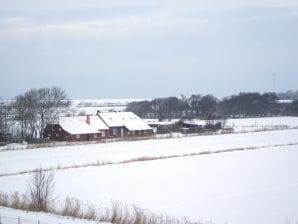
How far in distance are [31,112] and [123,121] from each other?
16.1 meters

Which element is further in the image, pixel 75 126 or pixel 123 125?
pixel 123 125

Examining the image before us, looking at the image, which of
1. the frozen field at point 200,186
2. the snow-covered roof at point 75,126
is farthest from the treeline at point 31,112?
the frozen field at point 200,186

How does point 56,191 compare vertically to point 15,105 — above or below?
below

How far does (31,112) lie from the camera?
84.2 metres

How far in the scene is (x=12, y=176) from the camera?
34656 mm

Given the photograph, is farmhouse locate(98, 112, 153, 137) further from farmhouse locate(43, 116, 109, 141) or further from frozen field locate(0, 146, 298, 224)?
frozen field locate(0, 146, 298, 224)

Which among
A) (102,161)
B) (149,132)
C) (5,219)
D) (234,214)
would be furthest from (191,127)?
(5,219)

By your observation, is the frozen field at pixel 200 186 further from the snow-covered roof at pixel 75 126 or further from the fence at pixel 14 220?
the snow-covered roof at pixel 75 126

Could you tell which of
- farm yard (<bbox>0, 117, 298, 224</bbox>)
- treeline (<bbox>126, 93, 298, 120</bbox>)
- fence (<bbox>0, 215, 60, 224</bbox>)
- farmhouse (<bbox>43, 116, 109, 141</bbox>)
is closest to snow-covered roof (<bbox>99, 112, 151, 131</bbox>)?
farmhouse (<bbox>43, 116, 109, 141</bbox>)

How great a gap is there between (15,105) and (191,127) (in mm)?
31958

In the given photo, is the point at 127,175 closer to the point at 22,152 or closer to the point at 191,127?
the point at 22,152

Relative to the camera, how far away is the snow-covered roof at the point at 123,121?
8838 cm

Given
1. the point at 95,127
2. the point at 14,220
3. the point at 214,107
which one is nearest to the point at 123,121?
the point at 95,127

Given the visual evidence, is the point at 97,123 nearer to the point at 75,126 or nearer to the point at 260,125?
the point at 75,126
